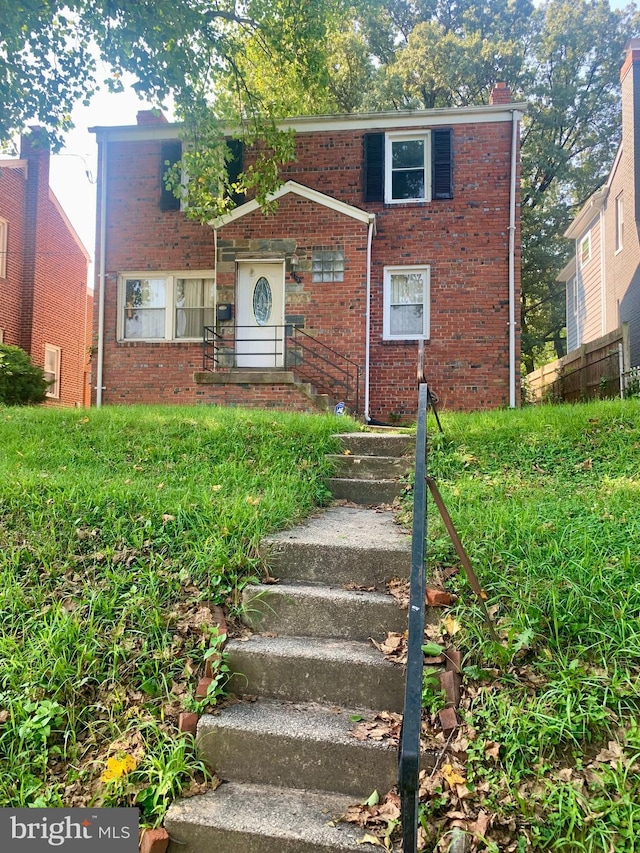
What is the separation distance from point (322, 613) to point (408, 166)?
11.0m

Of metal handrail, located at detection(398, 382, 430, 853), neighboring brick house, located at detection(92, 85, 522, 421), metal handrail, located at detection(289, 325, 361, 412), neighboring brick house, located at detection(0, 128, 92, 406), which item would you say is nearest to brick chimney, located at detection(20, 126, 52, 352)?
neighboring brick house, located at detection(0, 128, 92, 406)

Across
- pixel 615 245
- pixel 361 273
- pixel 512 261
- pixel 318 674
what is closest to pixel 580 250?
pixel 615 245

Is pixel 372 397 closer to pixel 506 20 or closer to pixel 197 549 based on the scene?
pixel 197 549

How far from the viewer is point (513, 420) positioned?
6395mm

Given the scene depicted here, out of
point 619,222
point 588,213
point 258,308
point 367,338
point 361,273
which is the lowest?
point 367,338

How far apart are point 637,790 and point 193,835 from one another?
1.59 m

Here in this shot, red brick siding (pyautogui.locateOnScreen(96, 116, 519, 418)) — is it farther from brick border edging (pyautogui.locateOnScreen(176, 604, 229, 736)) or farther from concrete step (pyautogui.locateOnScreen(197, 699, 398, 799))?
concrete step (pyautogui.locateOnScreen(197, 699, 398, 799))

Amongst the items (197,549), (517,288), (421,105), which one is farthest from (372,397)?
(421,105)

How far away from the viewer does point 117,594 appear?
121 inches

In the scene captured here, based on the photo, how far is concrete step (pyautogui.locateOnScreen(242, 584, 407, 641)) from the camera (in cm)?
283

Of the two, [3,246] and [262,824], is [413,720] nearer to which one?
[262,824]

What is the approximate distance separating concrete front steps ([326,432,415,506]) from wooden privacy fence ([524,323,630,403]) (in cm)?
559

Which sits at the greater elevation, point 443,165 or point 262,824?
point 443,165

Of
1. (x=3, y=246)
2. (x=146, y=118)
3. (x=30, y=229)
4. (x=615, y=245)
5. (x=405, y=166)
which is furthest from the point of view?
(x=30, y=229)
